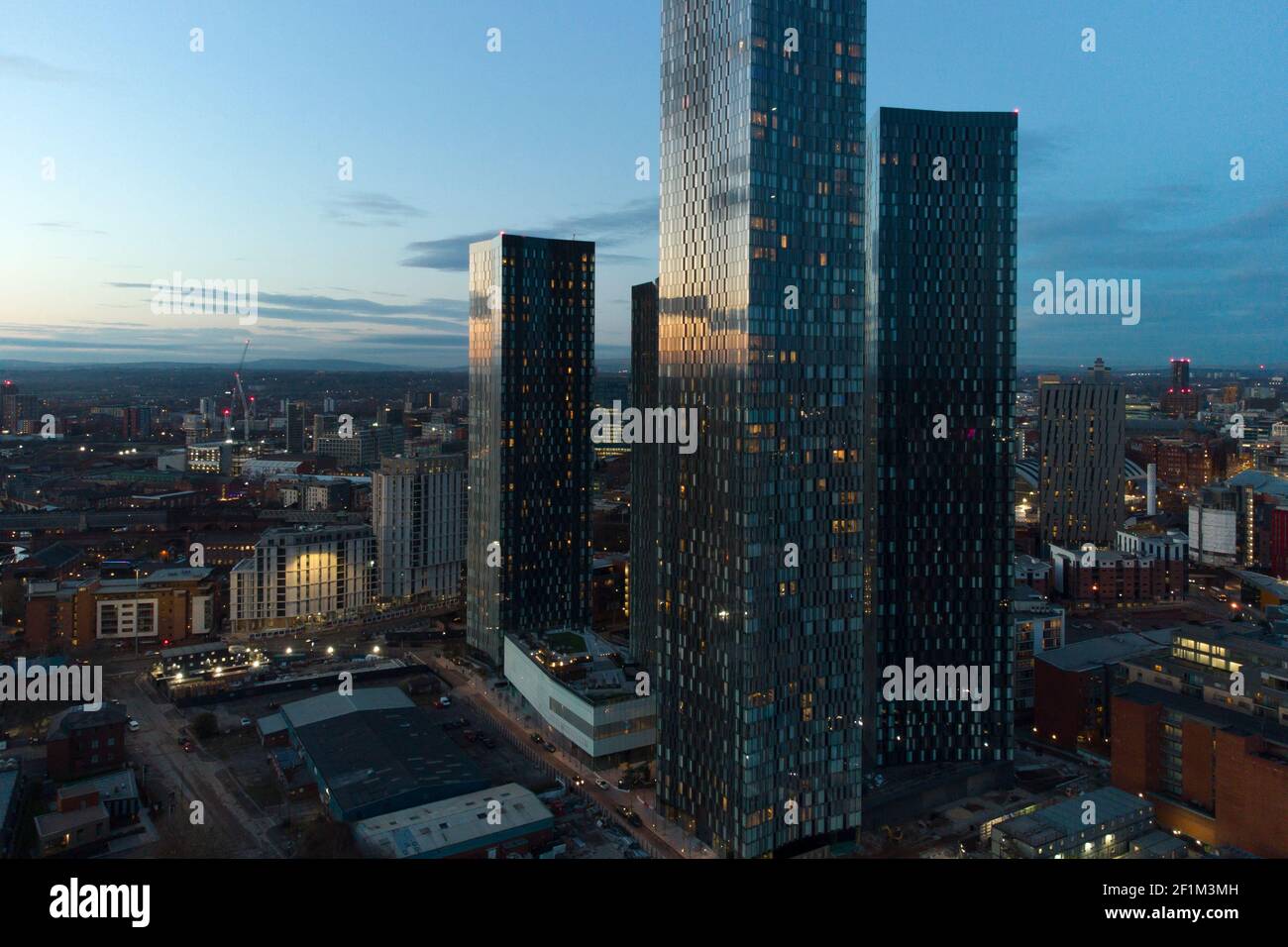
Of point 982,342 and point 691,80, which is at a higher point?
point 691,80

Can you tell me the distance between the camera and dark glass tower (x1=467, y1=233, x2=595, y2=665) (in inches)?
1938

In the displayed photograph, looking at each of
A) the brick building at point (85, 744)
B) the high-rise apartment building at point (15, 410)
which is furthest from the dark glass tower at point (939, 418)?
the high-rise apartment building at point (15, 410)

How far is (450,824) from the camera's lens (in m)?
28.1

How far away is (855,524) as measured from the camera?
94.9 ft

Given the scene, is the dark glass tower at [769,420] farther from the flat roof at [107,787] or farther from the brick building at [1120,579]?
the brick building at [1120,579]

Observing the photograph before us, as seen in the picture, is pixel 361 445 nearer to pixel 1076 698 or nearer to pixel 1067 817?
pixel 1076 698

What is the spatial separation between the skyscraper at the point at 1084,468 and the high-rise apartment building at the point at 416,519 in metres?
48.6

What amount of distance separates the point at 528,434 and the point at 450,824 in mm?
25196

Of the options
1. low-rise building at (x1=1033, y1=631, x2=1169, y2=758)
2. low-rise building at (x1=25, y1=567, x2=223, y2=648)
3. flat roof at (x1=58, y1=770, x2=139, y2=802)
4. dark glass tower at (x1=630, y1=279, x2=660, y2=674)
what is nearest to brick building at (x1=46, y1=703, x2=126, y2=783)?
flat roof at (x1=58, y1=770, x2=139, y2=802)

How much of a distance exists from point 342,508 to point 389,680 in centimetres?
4281

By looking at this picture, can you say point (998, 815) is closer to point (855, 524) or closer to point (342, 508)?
point (855, 524)

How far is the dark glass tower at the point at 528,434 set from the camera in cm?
4922

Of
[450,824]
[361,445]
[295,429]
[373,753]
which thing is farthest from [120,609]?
[295,429]

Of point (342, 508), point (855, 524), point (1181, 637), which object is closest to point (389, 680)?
point (855, 524)
